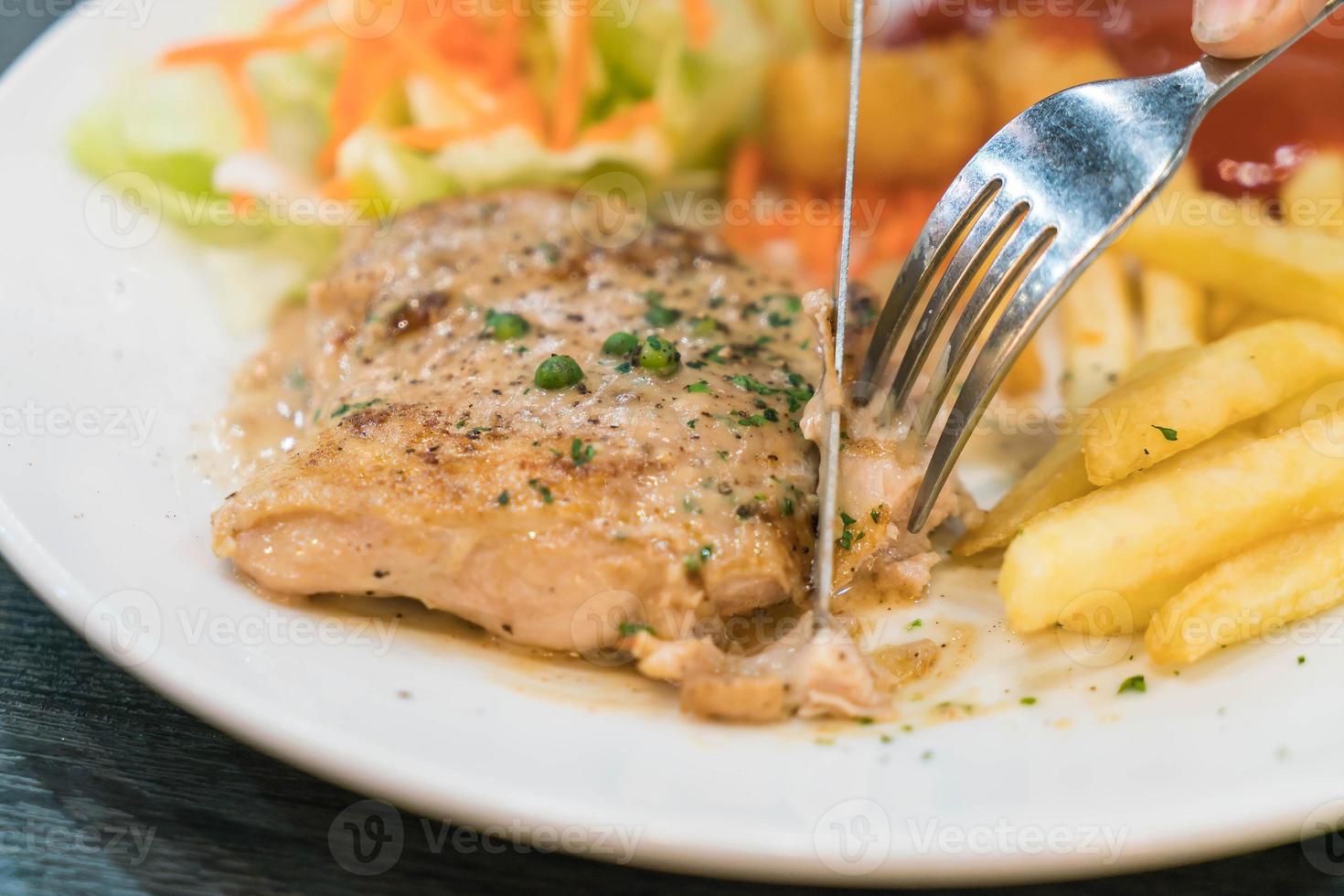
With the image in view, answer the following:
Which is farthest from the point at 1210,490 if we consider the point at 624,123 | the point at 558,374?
the point at 624,123

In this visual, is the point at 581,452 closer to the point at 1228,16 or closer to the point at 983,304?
the point at 983,304

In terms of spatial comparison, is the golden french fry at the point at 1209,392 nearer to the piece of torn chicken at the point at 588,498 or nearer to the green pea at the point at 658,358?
the piece of torn chicken at the point at 588,498

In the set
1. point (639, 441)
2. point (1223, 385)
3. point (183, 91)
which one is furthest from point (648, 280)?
point (183, 91)

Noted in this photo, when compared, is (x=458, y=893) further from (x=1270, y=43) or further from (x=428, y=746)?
(x=1270, y=43)

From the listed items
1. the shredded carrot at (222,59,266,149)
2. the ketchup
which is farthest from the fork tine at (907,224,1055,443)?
the shredded carrot at (222,59,266,149)

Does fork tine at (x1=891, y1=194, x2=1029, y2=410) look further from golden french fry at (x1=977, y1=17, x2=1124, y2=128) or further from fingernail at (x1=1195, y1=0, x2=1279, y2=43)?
golden french fry at (x1=977, y1=17, x2=1124, y2=128)

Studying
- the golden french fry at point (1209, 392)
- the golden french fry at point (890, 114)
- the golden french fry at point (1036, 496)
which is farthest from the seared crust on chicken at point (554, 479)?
the golden french fry at point (890, 114)
